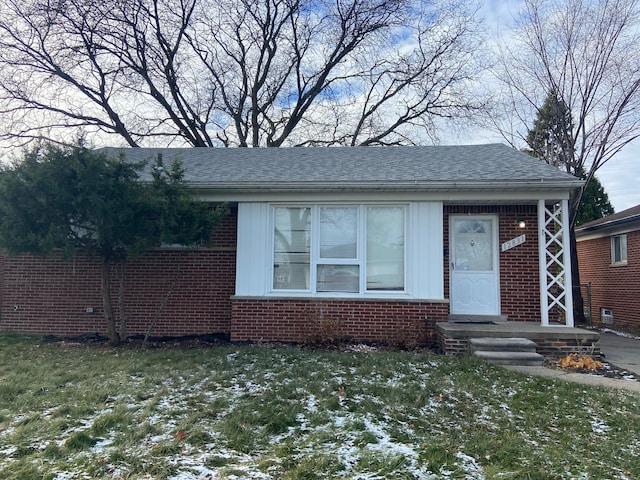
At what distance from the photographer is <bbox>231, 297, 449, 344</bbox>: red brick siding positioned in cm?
727

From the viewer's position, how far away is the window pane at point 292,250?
768 cm

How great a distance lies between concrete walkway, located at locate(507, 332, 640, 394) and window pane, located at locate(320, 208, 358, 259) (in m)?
3.25

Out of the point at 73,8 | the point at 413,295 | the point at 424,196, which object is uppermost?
the point at 73,8

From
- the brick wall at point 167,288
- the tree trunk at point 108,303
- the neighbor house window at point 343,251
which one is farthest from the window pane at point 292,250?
the tree trunk at point 108,303

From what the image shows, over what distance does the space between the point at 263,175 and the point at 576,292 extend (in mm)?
11165

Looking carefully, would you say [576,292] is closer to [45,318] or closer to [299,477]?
[299,477]

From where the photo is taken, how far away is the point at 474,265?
8.23 m

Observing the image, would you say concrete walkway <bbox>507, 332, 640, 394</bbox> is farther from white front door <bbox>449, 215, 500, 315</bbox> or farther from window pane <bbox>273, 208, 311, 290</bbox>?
window pane <bbox>273, 208, 311, 290</bbox>

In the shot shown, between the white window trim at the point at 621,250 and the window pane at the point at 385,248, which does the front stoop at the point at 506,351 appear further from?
the white window trim at the point at 621,250

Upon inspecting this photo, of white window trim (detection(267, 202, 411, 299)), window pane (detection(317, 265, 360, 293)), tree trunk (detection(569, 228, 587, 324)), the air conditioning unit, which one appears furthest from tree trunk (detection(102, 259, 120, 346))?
the air conditioning unit

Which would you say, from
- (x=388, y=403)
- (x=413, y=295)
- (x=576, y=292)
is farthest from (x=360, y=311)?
(x=576, y=292)

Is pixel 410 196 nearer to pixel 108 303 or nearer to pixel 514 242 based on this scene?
pixel 514 242

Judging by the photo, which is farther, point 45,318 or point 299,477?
point 45,318

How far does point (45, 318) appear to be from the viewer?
27.3 ft
